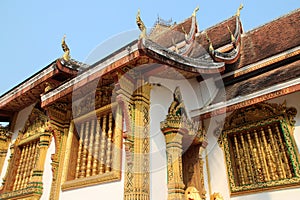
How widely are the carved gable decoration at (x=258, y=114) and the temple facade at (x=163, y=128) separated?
21 mm

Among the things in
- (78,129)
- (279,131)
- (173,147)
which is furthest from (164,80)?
(279,131)

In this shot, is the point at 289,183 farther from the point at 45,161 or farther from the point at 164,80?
the point at 45,161

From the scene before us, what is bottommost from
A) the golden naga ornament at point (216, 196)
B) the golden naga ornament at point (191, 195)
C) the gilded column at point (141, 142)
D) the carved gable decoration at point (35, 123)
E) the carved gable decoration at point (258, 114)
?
the golden naga ornament at point (191, 195)

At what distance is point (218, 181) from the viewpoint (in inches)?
207

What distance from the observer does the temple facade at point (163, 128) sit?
419 centimetres

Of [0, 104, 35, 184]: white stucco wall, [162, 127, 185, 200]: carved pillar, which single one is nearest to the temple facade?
[162, 127, 185, 200]: carved pillar

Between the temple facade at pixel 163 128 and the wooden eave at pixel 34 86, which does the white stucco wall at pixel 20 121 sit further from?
the temple facade at pixel 163 128

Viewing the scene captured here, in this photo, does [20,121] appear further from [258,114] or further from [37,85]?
[258,114]

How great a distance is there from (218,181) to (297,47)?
362 cm

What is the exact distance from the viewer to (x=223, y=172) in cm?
529

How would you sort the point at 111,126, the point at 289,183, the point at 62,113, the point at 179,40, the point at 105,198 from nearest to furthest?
the point at 105,198 → the point at 289,183 → the point at 111,126 → the point at 62,113 → the point at 179,40

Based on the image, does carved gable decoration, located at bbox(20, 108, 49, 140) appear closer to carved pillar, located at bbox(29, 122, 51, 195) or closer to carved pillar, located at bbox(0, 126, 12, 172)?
carved pillar, located at bbox(29, 122, 51, 195)

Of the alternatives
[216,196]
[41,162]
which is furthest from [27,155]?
[216,196]

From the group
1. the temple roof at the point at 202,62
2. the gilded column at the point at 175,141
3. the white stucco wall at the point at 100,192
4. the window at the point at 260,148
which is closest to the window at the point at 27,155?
the temple roof at the point at 202,62
